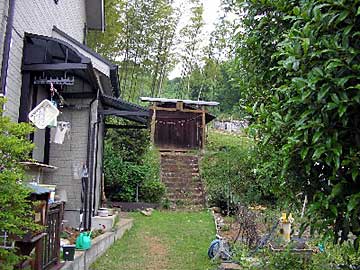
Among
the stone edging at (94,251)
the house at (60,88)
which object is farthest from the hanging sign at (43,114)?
the stone edging at (94,251)

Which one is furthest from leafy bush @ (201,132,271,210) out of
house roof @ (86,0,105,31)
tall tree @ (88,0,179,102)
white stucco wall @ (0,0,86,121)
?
white stucco wall @ (0,0,86,121)

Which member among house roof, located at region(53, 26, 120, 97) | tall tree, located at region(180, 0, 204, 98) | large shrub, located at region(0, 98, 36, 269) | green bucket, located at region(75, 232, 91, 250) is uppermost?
tall tree, located at region(180, 0, 204, 98)

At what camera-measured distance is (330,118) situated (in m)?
2.03

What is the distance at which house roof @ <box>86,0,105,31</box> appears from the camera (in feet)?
36.2

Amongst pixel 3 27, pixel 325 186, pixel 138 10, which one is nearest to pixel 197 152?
pixel 138 10

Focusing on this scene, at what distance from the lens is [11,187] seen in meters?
3.02

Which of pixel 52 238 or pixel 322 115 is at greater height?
pixel 322 115

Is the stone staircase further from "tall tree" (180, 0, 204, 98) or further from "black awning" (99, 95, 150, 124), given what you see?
"tall tree" (180, 0, 204, 98)

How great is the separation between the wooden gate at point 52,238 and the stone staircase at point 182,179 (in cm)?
854

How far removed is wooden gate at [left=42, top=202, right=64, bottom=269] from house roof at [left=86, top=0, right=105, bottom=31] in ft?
24.5

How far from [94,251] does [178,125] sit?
1188 centimetres

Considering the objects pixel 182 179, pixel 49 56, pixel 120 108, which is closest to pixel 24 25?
pixel 49 56

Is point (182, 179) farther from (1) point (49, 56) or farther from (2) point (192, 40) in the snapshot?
(1) point (49, 56)

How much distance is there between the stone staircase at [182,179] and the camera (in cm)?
1346
